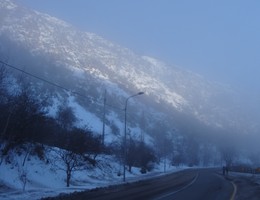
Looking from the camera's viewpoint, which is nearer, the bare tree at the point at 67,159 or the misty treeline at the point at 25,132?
the misty treeline at the point at 25,132

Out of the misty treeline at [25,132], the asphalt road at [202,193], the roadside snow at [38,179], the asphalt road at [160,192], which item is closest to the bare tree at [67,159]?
the misty treeline at [25,132]

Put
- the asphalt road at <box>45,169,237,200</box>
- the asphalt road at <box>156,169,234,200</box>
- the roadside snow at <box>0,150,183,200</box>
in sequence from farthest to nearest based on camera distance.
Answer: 1. the roadside snow at <box>0,150,183,200</box>
2. the asphalt road at <box>45,169,237,200</box>
3. the asphalt road at <box>156,169,234,200</box>

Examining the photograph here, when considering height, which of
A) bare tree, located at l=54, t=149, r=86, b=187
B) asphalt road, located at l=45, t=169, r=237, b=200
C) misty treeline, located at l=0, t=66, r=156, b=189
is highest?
misty treeline, located at l=0, t=66, r=156, b=189

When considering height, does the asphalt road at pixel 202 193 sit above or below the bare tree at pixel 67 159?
below

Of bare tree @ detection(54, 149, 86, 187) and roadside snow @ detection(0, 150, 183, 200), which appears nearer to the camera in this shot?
roadside snow @ detection(0, 150, 183, 200)

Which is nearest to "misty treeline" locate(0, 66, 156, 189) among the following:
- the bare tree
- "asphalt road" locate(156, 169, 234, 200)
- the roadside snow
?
the bare tree

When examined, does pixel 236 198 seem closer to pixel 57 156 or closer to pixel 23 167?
pixel 23 167

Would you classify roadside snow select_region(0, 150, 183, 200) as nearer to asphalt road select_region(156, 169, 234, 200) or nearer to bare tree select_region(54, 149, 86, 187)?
bare tree select_region(54, 149, 86, 187)

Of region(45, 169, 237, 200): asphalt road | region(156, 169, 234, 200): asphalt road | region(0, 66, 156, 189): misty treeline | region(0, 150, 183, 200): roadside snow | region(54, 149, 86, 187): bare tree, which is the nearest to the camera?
region(156, 169, 234, 200): asphalt road

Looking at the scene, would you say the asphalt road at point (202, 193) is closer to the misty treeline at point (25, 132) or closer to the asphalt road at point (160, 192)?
the asphalt road at point (160, 192)

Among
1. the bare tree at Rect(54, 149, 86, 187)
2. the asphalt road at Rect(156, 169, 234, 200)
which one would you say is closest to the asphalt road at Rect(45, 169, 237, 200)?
the asphalt road at Rect(156, 169, 234, 200)

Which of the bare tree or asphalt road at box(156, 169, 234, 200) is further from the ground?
the bare tree

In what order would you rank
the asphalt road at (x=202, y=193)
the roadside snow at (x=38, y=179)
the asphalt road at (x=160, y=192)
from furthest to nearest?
1. the roadside snow at (x=38, y=179)
2. the asphalt road at (x=160, y=192)
3. the asphalt road at (x=202, y=193)

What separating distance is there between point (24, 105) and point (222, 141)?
571 feet
